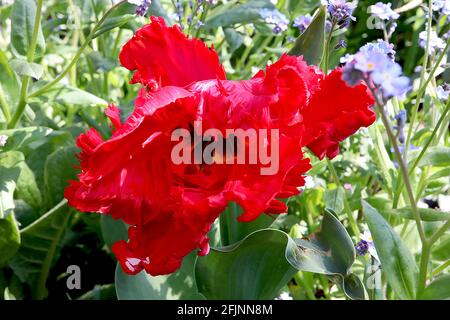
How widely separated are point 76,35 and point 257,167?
0.78 meters

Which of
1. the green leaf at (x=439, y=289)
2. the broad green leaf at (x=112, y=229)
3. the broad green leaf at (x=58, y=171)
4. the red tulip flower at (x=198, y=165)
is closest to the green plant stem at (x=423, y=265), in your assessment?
the green leaf at (x=439, y=289)

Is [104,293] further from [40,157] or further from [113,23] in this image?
[113,23]

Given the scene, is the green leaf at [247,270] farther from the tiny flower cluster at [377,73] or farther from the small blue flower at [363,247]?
the tiny flower cluster at [377,73]

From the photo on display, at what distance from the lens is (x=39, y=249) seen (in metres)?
0.87

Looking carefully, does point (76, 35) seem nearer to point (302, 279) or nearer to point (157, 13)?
point (157, 13)

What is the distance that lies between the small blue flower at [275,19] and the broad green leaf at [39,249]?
0.35 meters

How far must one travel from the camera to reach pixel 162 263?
532 mm

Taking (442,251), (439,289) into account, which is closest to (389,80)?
(439,289)

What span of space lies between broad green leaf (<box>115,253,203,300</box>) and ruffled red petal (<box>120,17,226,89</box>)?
20 cm

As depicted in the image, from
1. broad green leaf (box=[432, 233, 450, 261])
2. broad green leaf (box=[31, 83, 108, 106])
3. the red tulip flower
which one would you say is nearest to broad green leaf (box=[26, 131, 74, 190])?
broad green leaf (box=[31, 83, 108, 106])

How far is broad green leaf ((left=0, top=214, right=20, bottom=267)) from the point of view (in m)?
0.72

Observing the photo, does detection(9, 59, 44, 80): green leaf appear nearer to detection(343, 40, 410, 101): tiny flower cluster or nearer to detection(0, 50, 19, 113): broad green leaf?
detection(0, 50, 19, 113): broad green leaf

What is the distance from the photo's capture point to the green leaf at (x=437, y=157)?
721mm
